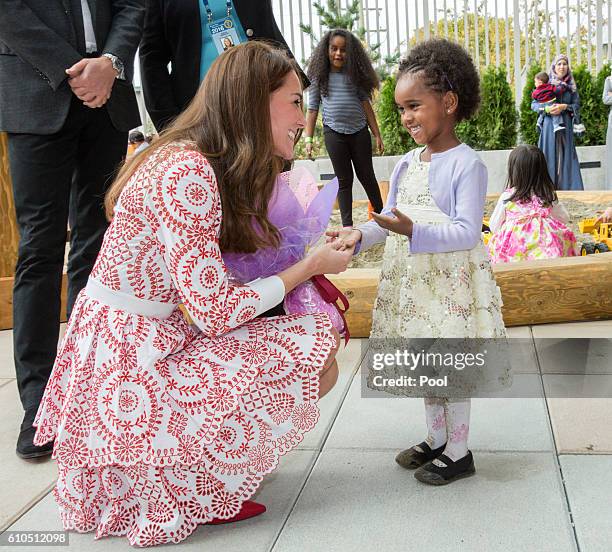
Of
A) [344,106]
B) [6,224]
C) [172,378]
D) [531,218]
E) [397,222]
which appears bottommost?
[531,218]

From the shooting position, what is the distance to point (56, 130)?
8.87ft

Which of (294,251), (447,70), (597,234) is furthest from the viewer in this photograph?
(597,234)

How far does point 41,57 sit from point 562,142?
877 centimetres

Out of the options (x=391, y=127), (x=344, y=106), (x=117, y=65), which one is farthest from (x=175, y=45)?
(x=391, y=127)

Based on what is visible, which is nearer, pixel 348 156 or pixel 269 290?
pixel 269 290

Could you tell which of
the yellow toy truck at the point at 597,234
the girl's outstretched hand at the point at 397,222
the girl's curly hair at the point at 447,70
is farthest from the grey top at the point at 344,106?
the girl's outstretched hand at the point at 397,222

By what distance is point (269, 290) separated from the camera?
83.2 inches

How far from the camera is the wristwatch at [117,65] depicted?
281 centimetres

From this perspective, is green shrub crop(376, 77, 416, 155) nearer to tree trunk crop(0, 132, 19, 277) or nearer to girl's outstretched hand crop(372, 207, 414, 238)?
tree trunk crop(0, 132, 19, 277)

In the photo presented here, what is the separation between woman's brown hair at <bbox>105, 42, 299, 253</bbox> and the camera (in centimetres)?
212

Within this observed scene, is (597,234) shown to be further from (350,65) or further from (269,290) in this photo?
(269,290)

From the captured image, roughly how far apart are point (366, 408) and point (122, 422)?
46.2 inches

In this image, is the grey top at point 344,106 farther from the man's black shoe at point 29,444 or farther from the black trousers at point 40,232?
the man's black shoe at point 29,444

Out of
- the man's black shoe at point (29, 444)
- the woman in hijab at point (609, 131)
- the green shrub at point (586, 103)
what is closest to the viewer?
the man's black shoe at point (29, 444)
